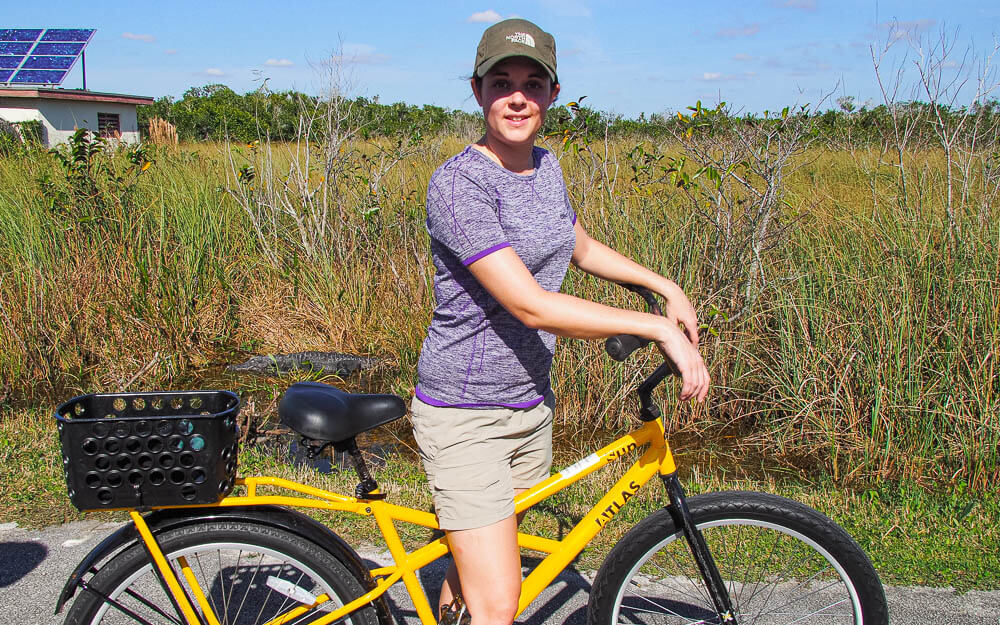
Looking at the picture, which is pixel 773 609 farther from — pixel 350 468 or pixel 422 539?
pixel 350 468

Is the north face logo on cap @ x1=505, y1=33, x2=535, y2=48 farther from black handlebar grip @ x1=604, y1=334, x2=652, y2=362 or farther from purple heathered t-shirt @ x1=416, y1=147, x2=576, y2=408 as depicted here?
black handlebar grip @ x1=604, y1=334, x2=652, y2=362

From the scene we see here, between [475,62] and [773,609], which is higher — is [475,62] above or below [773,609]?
above

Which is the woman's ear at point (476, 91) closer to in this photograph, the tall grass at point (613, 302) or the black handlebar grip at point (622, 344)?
the black handlebar grip at point (622, 344)

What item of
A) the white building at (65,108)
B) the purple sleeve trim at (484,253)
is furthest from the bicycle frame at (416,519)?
the white building at (65,108)

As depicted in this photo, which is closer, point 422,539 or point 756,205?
point 422,539

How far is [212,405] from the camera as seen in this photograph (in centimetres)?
211

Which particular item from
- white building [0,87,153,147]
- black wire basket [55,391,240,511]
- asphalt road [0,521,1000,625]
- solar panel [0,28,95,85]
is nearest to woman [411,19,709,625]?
black wire basket [55,391,240,511]

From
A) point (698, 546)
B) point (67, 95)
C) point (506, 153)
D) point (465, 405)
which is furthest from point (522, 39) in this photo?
point (67, 95)

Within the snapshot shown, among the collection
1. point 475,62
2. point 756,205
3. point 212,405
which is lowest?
point 212,405

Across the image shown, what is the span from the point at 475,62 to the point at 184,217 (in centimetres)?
503

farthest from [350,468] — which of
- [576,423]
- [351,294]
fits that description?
[351,294]

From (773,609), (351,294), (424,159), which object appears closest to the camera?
(773,609)

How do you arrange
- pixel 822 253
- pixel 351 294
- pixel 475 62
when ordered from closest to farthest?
1. pixel 475 62
2. pixel 822 253
3. pixel 351 294

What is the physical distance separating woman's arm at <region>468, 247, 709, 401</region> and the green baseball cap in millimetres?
458
